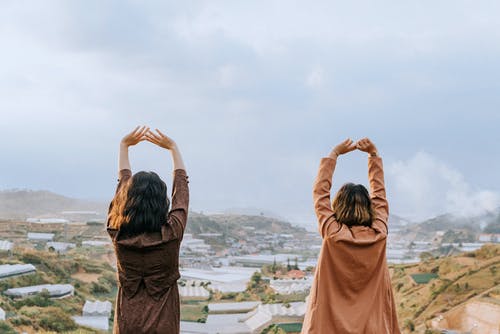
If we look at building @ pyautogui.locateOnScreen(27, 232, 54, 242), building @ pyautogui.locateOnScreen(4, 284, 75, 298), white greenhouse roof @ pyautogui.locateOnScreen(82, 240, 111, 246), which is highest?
building @ pyautogui.locateOnScreen(27, 232, 54, 242)

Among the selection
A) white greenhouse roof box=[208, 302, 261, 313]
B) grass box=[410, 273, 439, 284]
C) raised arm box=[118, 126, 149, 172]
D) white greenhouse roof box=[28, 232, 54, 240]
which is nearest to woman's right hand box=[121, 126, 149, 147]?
raised arm box=[118, 126, 149, 172]

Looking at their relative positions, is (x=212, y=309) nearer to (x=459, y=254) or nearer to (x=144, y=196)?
(x=459, y=254)

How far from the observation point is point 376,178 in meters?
2.46

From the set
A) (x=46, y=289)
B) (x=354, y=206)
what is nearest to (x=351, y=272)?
(x=354, y=206)

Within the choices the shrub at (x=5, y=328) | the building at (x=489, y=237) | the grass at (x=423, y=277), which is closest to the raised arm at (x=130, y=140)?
the shrub at (x=5, y=328)

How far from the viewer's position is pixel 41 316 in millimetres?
5422

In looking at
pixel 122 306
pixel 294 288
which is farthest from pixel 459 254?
pixel 122 306

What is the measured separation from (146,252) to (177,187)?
288mm

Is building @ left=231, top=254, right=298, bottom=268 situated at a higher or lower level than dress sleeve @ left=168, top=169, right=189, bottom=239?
lower

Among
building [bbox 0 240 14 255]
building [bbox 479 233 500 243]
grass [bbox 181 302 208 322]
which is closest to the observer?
grass [bbox 181 302 208 322]

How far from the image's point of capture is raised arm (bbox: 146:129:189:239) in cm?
195

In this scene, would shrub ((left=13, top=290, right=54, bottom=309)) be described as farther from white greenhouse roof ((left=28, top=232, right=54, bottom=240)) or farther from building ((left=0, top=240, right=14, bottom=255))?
white greenhouse roof ((left=28, top=232, right=54, bottom=240))

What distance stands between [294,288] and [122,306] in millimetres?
4755

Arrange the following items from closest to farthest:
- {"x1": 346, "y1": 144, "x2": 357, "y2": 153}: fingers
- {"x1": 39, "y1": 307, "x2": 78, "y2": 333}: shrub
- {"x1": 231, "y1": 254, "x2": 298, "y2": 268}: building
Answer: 1. {"x1": 346, "y1": 144, "x2": 357, "y2": 153}: fingers
2. {"x1": 39, "y1": 307, "x2": 78, "y2": 333}: shrub
3. {"x1": 231, "y1": 254, "x2": 298, "y2": 268}: building
